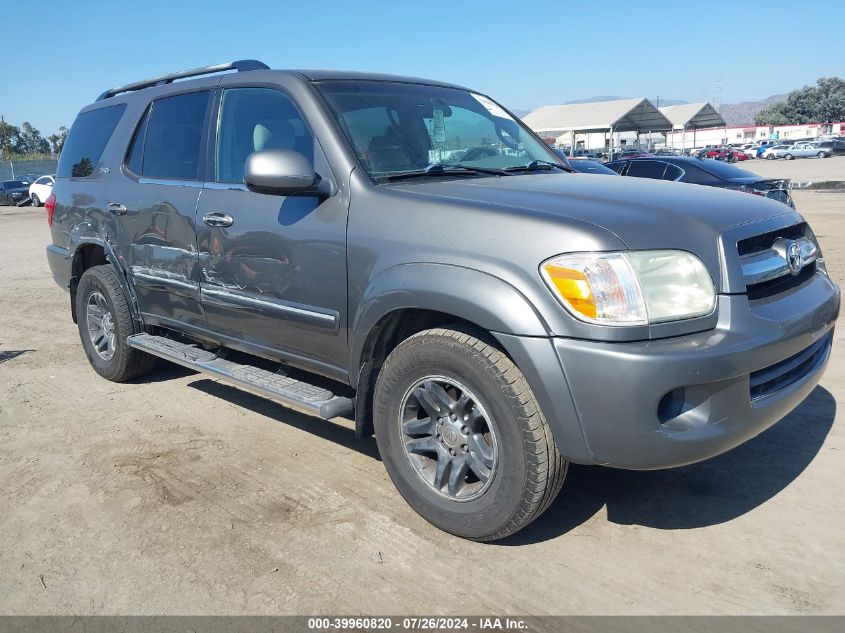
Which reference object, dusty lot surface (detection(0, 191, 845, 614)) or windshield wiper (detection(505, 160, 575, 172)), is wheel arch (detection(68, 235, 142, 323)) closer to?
dusty lot surface (detection(0, 191, 845, 614))

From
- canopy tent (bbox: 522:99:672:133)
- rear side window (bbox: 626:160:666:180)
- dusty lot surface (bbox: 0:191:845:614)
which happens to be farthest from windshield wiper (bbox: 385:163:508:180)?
canopy tent (bbox: 522:99:672:133)

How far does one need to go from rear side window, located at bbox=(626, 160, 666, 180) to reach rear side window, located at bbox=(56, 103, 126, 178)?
327 inches

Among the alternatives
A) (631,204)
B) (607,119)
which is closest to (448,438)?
(631,204)

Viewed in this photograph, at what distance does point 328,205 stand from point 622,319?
4.99 feet

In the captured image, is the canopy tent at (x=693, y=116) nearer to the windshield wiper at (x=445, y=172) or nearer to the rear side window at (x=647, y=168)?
the rear side window at (x=647, y=168)

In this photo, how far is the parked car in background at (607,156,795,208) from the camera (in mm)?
10039

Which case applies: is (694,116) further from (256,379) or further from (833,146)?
(256,379)

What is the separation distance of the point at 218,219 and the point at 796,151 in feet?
198

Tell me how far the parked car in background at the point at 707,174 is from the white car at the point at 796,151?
166 feet

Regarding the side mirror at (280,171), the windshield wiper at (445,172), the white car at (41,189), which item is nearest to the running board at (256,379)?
the side mirror at (280,171)

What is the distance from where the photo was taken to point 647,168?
1145 cm

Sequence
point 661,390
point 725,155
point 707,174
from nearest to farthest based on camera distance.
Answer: point 661,390, point 707,174, point 725,155

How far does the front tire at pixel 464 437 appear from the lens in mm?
2717

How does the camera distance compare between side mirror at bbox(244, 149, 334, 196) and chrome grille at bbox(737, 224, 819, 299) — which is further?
side mirror at bbox(244, 149, 334, 196)
